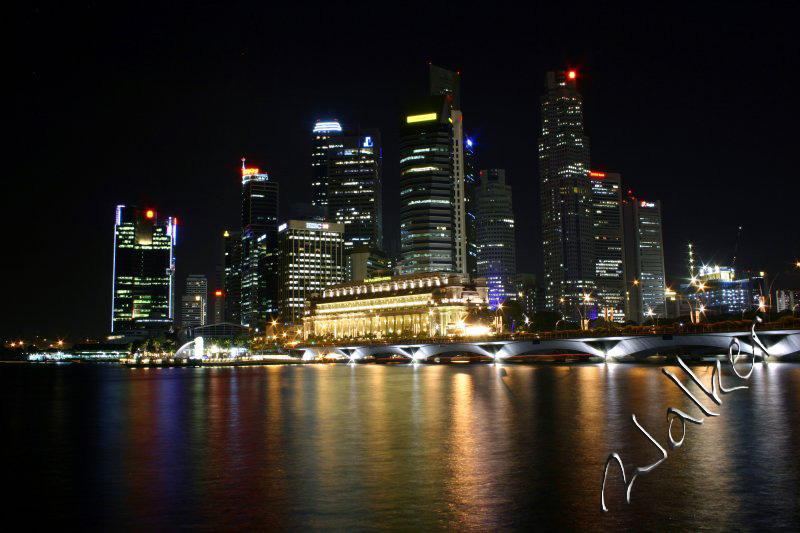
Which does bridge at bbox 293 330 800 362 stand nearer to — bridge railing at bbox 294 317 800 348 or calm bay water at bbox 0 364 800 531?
bridge railing at bbox 294 317 800 348

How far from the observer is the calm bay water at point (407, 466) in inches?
798

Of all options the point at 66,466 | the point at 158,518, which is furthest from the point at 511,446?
the point at 66,466

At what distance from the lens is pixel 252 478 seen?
1044 inches

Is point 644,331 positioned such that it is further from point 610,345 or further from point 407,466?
point 407,466

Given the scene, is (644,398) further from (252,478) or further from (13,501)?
(13,501)

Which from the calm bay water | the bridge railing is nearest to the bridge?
the bridge railing

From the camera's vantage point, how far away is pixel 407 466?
92.7 feet

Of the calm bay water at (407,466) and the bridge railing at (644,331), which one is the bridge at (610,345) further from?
the calm bay water at (407,466)

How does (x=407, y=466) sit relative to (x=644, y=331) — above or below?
below

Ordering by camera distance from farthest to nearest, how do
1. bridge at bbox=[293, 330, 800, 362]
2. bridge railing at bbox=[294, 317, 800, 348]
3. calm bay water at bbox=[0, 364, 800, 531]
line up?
1. bridge at bbox=[293, 330, 800, 362]
2. bridge railing at bbox=[294, 317, 800, 348]
3. calm bay water at bbox=[0, 364, 800, 531]

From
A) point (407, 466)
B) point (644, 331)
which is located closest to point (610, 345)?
point (644, 331)

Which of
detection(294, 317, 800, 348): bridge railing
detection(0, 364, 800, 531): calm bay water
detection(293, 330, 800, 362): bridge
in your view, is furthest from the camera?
detection(293, 330, 800, 362): bridge

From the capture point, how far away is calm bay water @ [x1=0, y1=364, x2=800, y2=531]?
66.5 feet

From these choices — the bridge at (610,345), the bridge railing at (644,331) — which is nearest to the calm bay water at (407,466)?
the bridge at (610,345)
